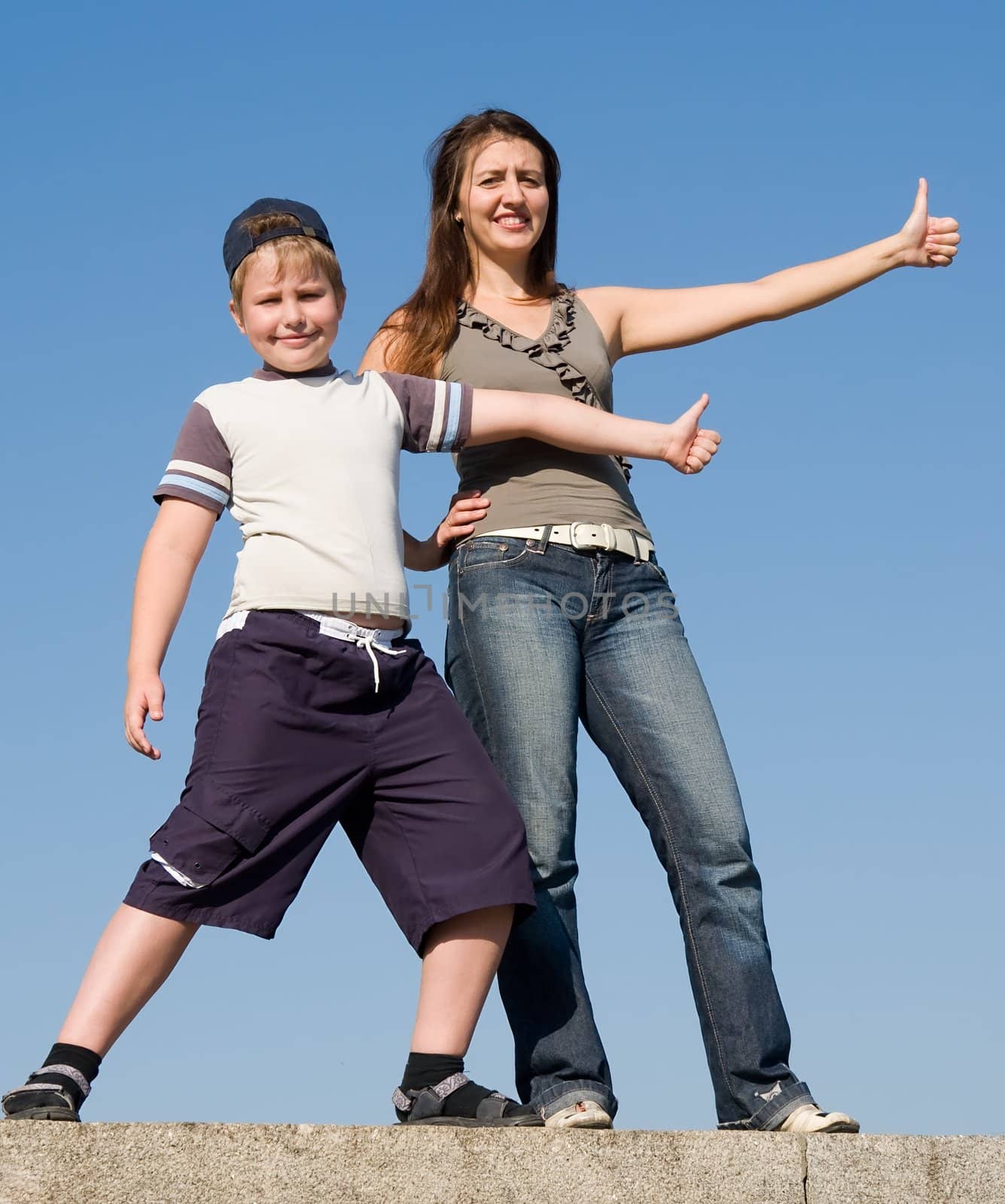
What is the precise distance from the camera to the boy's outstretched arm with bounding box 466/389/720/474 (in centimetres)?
404

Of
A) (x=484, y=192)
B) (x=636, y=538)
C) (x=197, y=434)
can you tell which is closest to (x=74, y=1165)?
(x=197, y=434)

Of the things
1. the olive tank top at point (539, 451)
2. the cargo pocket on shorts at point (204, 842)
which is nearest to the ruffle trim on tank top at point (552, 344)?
the olive tank top at point (539, 451)

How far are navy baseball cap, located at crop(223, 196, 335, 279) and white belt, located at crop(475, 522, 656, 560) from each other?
871mm

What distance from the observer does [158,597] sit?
3.69 m

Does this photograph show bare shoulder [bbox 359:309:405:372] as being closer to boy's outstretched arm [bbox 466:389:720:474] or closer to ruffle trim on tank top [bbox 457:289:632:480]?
ruffle trim on tank top [bbox 457:289:632:480]

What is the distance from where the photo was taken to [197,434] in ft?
12.5

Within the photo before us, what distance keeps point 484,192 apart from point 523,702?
4.92ft

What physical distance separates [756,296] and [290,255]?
1442 mm

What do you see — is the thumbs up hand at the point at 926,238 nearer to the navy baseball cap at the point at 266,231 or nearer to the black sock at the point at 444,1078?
the navy baseball cap at the point at 266,231

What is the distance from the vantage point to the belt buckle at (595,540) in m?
4.17

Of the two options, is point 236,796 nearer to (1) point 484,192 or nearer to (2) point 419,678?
(2) point 419,678

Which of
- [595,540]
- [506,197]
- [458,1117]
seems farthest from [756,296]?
[458,1117]

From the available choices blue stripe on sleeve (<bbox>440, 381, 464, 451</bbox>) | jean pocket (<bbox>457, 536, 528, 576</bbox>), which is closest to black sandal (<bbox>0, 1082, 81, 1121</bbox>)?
jean pocket (<bbox>457, 536, 528, 576</bbox>)

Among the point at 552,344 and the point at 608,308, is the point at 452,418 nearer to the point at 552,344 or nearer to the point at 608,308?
the point at 552,344
